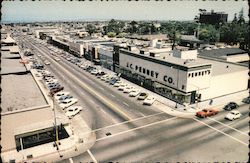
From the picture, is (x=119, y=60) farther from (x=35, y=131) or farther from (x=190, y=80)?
(x=35, y=131)

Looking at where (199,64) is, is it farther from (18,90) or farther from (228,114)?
(18,90)

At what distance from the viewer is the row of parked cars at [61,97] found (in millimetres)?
54803

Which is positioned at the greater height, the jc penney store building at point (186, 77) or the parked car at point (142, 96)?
the jc penney store building at point (186, 77)

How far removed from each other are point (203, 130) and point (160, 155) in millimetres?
13255

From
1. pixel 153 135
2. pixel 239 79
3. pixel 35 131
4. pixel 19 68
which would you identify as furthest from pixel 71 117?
pixel 239 79

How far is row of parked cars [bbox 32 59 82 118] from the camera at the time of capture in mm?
54803

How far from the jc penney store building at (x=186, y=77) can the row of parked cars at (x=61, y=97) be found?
23811mm

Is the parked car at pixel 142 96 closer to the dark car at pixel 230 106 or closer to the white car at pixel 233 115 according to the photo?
the dark car at pixel 230 106

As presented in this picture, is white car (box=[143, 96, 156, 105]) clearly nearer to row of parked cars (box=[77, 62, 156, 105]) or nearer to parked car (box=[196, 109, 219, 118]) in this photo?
row of parked cars (box=[77, 62, 156, 105])

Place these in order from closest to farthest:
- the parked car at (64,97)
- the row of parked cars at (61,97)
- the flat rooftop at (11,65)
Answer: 1. the row of parked cars at (61,97)
2. the parked car at (64,97)
3. the flat rooftop at (11,65)

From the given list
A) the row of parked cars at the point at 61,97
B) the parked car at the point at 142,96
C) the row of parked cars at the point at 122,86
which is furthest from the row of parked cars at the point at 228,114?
the row of parked cars at the point at 61,97

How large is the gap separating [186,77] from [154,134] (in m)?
19.2

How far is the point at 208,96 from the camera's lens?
208ft

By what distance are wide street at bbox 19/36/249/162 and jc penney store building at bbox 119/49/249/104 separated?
813 centimetres
